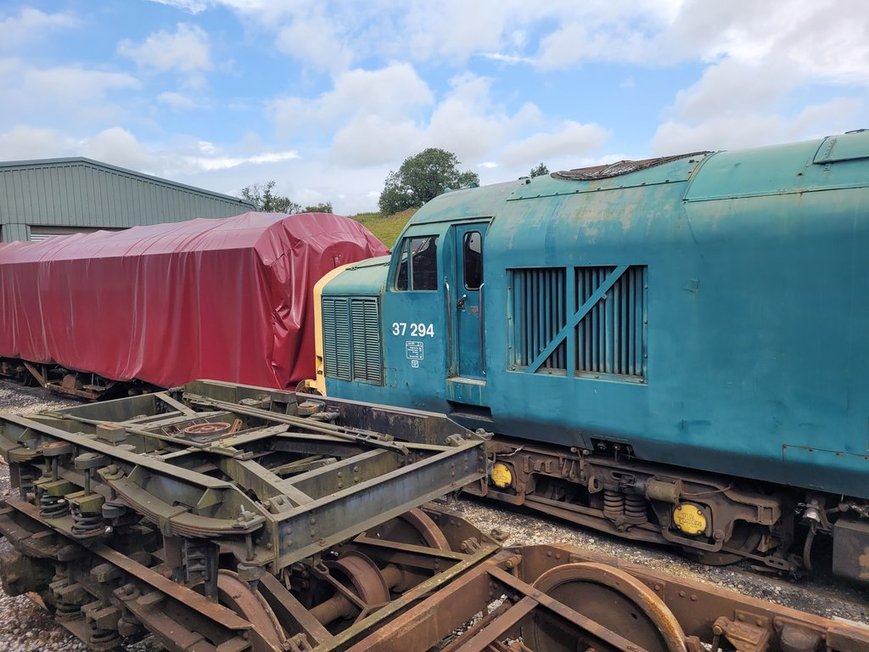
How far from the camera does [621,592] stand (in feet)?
9.70

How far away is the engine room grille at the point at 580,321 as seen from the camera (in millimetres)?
5078

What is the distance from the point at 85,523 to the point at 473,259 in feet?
12.9

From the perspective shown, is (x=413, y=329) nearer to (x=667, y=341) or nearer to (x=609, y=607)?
(x=667, y=341)

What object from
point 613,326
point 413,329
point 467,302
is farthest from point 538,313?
point 413,329

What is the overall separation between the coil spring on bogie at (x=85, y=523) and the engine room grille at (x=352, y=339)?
339cm

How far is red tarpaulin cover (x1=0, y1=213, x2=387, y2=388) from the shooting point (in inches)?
346

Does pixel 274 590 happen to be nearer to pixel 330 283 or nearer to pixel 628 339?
pixel 628 339

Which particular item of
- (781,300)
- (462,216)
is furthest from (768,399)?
(462,216)

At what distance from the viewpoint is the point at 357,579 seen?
3.78 m

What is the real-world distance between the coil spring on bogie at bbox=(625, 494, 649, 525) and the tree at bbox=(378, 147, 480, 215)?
163 feet

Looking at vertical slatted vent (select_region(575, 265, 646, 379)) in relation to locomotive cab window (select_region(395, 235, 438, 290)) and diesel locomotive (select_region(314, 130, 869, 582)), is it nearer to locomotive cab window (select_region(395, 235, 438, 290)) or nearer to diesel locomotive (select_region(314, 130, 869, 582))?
diesel locomotive (select_region(314, 130, 869, 582))

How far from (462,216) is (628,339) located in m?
2.11

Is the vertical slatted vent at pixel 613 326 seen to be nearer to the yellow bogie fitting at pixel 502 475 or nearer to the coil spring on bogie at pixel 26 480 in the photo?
the yellow bogie fitting at pixel 502 475

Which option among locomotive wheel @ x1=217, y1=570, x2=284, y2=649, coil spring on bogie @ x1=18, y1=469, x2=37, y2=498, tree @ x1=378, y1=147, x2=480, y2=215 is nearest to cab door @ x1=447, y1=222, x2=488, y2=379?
locomotive wheel @ x1=217, y1=570, x2=284, y2=649
